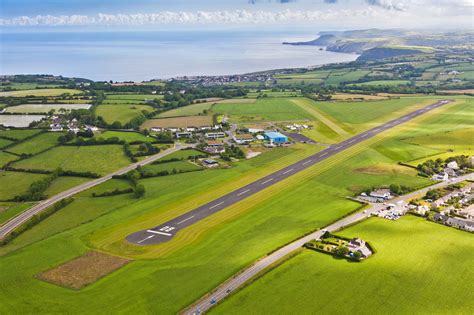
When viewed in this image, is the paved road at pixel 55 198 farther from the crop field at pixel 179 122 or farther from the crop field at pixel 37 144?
the crop field at pixel 179 122

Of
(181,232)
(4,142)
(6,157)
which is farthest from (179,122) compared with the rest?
(181,232)

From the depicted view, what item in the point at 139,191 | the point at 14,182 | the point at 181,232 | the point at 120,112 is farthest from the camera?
the point at 120,112

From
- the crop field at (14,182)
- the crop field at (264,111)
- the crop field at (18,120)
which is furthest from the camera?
the crop field at (264,111)

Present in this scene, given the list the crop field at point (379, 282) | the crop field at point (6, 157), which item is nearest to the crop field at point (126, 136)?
the crop field at point (6, 157)

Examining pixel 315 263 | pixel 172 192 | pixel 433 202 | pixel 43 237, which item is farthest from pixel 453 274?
pixel 43 237

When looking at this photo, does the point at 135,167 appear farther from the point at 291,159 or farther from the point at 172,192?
the point at 291,159

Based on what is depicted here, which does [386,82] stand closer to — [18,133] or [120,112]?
[120,112]

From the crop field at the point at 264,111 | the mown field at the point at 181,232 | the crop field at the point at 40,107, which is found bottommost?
the mown field at the point at 181,232
